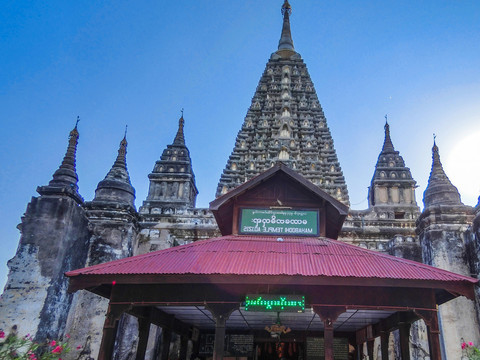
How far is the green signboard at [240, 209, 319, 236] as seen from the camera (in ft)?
40.2

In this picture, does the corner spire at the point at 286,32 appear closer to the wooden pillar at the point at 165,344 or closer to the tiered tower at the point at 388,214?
the tiered tower at the point at 388,214

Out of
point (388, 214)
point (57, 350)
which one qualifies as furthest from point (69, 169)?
point (388, 214)

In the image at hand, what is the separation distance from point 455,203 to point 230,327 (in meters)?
9.51

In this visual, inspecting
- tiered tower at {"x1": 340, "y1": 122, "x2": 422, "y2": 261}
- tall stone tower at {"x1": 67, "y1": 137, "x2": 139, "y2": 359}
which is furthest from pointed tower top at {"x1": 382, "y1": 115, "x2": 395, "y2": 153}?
tall stone tower at {"x1": 67, "y1": 137, "x2": 139, "y2": 359}

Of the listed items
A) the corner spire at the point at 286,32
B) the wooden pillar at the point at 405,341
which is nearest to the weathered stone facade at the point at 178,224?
the wooden pillar at the point at 405,341

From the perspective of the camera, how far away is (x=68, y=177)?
1569 cm

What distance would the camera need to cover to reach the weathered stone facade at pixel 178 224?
13.6 metres

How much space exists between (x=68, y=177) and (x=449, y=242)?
13.4 m

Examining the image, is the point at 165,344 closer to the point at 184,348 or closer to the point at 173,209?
the point at 184,348

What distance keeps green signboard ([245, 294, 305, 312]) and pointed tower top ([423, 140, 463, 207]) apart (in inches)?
386

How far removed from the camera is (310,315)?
11.4m

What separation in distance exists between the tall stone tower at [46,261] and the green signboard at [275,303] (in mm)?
6590

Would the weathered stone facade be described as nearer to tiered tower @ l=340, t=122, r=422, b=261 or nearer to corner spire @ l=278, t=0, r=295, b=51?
tiered tower @ l=340, t=122, r=422, b=261

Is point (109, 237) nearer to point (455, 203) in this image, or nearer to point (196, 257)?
point (196, 257)
